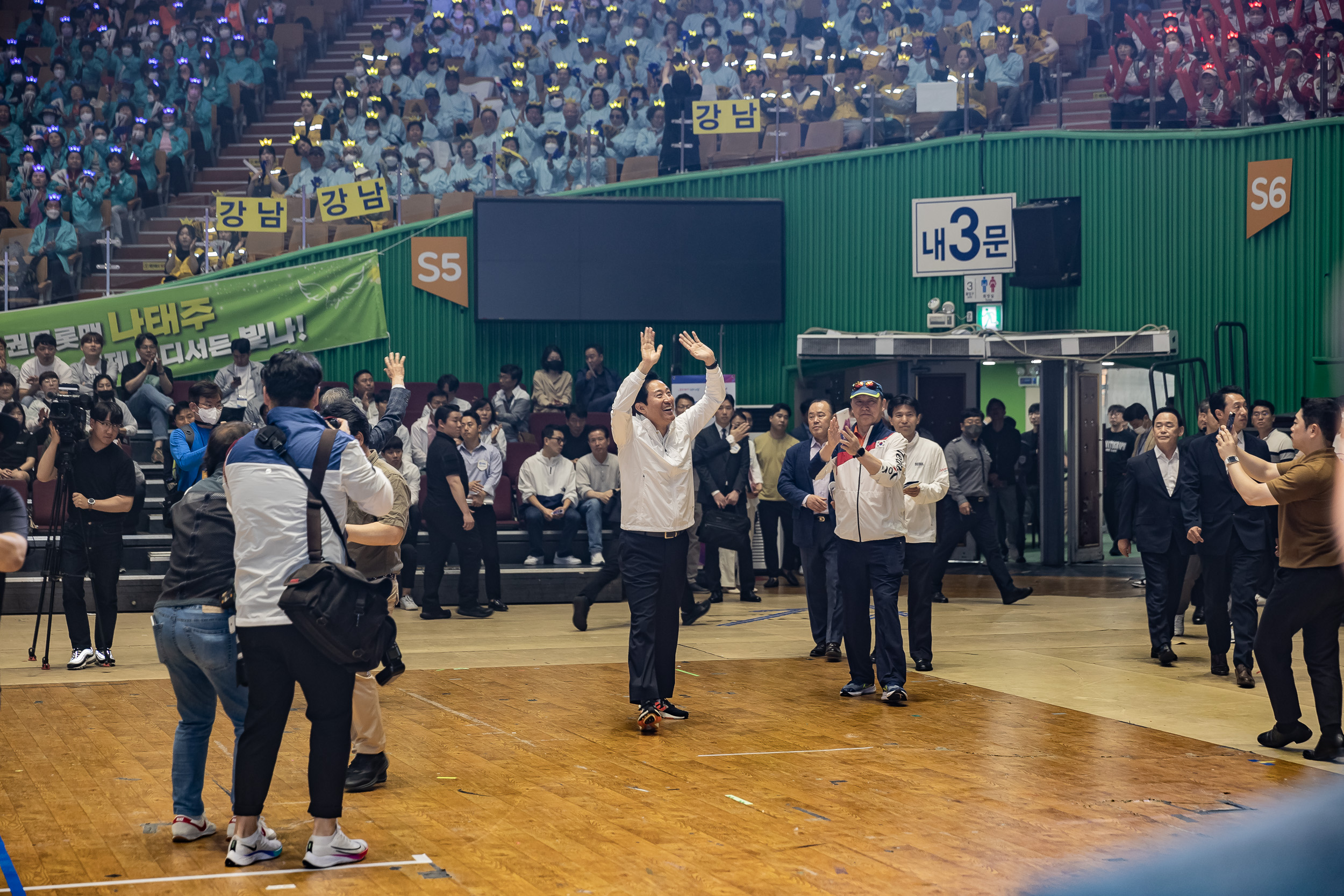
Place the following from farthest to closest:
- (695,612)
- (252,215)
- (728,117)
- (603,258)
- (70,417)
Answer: (728,117), (252,215), (603,258), (695,612), (70,417)

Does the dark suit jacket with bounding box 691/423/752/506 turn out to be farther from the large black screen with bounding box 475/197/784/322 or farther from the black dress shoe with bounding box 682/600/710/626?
the large black screen with bounding box 475/197/784/322

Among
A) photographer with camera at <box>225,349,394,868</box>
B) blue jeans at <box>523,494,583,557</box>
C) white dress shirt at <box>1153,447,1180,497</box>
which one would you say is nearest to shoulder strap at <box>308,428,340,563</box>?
photographer with camera at <box>225,349,394,868</box>

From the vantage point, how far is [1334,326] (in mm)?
13398

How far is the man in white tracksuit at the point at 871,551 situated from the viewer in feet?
24.7

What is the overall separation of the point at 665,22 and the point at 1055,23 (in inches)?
225

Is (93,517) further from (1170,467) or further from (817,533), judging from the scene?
(1170,467)

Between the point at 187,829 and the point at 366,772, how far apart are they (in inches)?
36.1

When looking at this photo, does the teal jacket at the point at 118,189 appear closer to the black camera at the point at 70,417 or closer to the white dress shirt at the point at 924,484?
the black camera at the point at 70,417

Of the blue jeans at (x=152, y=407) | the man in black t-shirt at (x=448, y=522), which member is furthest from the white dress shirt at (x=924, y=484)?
the blue jeans at (x=152, y=407)

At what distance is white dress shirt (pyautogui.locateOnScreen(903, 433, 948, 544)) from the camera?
316 inches

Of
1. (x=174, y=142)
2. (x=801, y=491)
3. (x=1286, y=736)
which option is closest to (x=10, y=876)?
(x=1286, y=736)

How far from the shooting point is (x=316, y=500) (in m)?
4.46

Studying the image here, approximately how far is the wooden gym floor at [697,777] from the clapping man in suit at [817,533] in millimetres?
337

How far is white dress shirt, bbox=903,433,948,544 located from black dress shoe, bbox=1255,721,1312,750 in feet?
7.58
